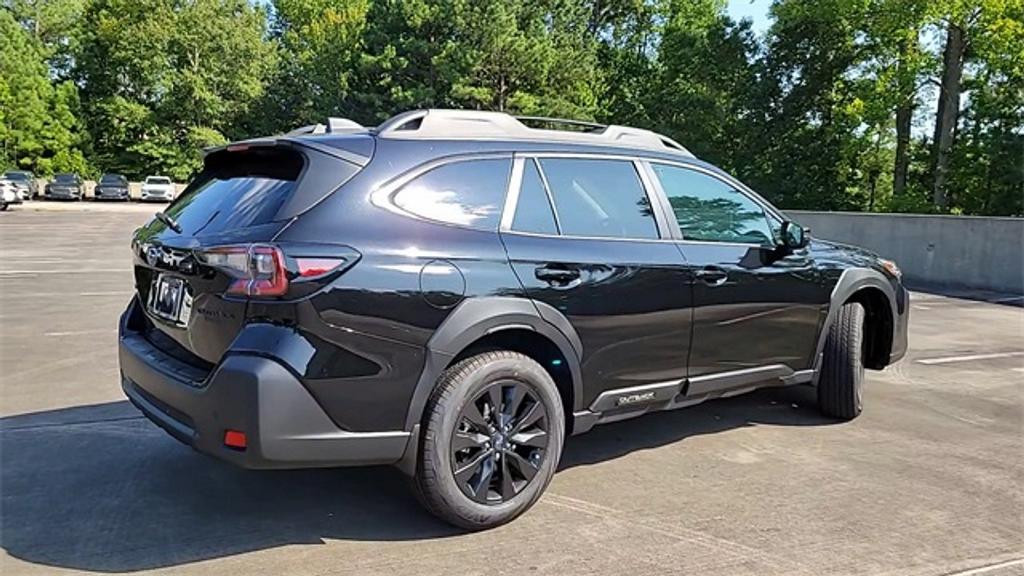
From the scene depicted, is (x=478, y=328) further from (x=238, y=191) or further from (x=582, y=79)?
(x=582, y=79)

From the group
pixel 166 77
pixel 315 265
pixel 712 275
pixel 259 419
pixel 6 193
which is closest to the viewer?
pixel 259 419

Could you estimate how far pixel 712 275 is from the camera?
425 cm

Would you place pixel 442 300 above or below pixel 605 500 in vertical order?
above

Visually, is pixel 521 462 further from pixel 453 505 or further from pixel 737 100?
pixel 737 100

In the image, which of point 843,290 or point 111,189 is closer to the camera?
point 843,290

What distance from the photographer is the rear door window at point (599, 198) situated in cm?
384

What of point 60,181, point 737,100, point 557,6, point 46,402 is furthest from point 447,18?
point 46,402

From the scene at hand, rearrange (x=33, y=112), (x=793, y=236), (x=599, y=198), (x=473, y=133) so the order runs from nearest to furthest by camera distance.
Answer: (x=473, y=133) → (x=599, y=198) → (x=793, y=236) → (x=33, y=112)

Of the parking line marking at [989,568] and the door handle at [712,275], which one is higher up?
the door handle at [712,275]

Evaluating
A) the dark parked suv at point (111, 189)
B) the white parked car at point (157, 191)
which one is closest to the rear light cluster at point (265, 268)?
the white parked car at point (157, 191)

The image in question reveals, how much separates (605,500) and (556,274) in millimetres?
1122

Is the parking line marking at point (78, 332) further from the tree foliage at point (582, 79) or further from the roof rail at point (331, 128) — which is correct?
the tree foliage at point (582, 79)

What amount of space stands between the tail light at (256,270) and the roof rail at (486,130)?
0.85 meters

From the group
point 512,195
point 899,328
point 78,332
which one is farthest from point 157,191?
point 512,195
